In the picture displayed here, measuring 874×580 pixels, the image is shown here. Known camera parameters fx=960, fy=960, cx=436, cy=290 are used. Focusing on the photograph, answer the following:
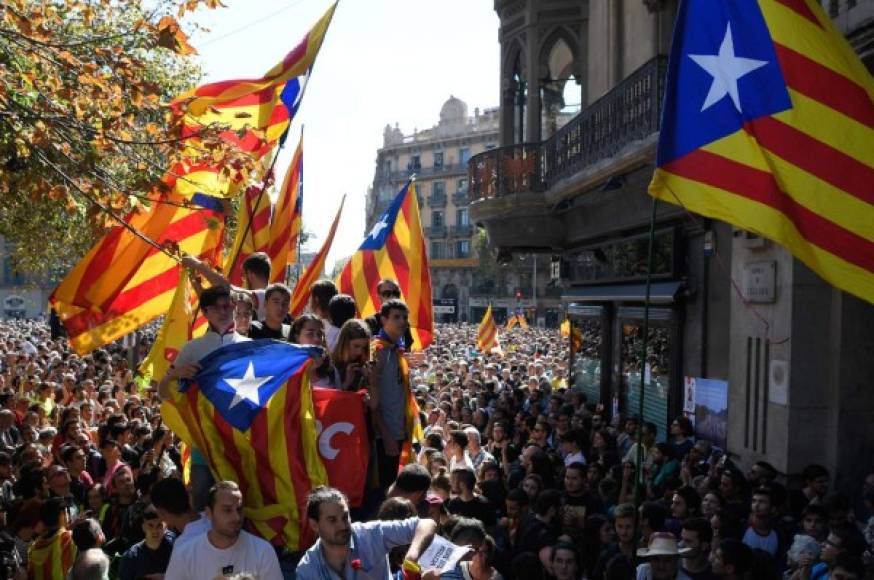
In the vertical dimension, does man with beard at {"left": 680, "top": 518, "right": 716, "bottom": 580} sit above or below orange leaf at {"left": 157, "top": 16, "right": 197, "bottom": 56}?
below

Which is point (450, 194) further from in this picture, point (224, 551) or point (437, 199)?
point (224, 551)

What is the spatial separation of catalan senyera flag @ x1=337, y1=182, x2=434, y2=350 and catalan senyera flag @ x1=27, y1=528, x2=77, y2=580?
563 centimetres

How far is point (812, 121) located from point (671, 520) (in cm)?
352

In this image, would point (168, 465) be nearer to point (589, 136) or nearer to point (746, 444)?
point (746, 444)

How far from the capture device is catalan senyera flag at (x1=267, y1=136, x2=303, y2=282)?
34.4 feet

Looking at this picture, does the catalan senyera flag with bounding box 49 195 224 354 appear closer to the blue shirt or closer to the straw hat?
the blue shirt

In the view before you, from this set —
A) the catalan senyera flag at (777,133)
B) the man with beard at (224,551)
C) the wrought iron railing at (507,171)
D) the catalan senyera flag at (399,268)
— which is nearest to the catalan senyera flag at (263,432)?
the man with beard at (224,551)

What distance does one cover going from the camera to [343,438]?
562cm

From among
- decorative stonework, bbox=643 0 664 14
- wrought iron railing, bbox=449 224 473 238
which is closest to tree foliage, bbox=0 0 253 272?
decorative stonework, bbox=643 0 664 14

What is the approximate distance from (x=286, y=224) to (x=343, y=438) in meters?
5.54

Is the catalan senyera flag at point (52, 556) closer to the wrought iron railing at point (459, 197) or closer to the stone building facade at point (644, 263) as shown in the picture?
the stone building facade at point (644, 263)

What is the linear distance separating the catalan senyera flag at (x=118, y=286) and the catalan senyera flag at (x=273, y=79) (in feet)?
2.97

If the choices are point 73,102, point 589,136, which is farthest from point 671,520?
point 589,136

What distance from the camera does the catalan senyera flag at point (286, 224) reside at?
34.4ft
